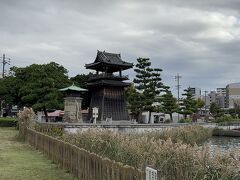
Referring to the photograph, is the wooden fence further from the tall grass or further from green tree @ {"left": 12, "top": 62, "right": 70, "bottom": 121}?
green tree @ {"left": 12, "top": 62, "right": 70, "bottom": 121}

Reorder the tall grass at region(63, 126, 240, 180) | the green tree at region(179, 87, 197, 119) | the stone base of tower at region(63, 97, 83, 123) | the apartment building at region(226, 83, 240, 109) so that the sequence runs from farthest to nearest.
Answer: the apartment building at region(226, 83, 240, 109), the green tree at region(179, 87, 197, 119), the stone base of tower at region(63, 97, 83, 123), the tall grass at region(63, 126, 240, 180)

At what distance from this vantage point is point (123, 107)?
55406mm

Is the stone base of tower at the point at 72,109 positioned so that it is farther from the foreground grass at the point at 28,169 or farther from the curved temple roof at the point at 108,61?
the foreground grass at the point at 28,169

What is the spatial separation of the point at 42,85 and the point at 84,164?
42.2m

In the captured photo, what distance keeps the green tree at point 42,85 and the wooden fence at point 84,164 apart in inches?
1250

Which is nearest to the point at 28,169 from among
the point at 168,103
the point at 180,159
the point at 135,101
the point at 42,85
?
the point at 180,159

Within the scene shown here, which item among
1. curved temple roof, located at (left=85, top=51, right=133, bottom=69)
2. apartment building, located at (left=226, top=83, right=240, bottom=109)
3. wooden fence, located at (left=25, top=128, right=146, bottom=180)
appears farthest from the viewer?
apartment building, located at (left=226, top=83, right=240, bottom=109)

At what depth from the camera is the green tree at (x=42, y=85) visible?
50281 millimetres

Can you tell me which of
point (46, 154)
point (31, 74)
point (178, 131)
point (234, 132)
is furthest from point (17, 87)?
point (46, 154)

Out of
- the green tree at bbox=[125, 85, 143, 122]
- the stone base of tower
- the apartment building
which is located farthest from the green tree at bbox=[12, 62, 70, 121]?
the apartment building

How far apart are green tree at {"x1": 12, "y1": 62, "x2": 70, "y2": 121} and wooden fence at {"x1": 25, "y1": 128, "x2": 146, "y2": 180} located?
31.7 metres

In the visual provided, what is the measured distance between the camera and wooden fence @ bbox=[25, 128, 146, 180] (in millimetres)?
7102

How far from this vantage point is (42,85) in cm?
5128

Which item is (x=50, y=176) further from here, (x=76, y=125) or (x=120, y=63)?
(x=120, y=63)
